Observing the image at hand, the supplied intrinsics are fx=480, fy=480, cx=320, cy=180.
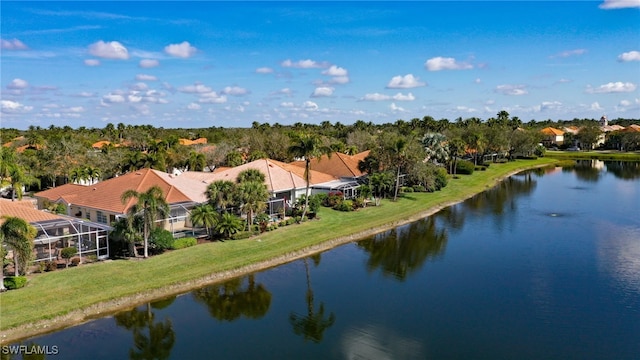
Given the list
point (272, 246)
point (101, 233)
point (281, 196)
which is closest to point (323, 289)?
point (272, 246)

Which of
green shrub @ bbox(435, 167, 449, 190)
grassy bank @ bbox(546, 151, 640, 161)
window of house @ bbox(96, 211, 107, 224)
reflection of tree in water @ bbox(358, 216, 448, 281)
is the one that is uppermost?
grassy bank @ bbox(546, 151, 640, 161)

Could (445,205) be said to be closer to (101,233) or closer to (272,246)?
(272,246)

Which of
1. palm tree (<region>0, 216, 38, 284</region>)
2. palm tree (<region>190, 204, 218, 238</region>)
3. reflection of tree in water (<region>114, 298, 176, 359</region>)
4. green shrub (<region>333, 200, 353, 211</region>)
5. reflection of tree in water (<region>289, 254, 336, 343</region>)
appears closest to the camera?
reflection of tree in water (<region>114, 298, 176, 359</region>)

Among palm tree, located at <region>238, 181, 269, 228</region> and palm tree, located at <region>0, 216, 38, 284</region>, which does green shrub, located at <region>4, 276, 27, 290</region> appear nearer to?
palm tree, located at <region>0, 216, 38, 284</region>

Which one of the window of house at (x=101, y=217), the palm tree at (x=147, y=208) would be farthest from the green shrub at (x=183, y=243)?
the window of house at (x=101, y=217)

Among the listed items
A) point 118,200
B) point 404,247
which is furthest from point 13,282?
point 404,247

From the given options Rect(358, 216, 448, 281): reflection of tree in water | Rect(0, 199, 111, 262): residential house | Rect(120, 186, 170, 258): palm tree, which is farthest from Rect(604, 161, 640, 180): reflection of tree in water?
Rect(0, 199, 111, 262): residential house
